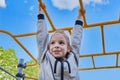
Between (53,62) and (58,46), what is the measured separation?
9 centimetres

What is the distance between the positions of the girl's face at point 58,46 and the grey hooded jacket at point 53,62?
0.10 ft

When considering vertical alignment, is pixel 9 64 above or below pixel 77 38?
below

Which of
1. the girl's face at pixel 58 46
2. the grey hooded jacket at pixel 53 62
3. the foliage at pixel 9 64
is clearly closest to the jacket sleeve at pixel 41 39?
the grey hooded jacket at pixel 53 62

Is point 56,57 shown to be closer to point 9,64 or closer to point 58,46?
point 58,46

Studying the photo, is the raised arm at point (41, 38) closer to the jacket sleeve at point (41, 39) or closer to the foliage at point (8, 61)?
the jacket sleeve at point (41, 39)

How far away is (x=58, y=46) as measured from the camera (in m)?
1.36

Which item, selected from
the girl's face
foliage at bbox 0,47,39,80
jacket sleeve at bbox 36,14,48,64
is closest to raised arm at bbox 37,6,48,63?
jacket sleeve at bbox 36,14,48,64

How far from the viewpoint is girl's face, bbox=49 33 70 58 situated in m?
1.37

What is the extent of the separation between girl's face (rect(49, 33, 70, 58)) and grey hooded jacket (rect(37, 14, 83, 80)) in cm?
3

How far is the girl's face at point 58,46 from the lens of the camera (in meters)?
1.37

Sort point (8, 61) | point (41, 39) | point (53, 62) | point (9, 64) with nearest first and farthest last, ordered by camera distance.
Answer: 1. point (53, 62)
2. point (41, 39)
3. point (9, 64)
4. point (8, 61)

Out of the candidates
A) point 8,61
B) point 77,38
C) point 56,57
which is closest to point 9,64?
point 8,61

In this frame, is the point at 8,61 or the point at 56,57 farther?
the point at 8,61

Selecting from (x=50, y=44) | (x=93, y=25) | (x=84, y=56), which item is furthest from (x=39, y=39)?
(x=84, y=56)
